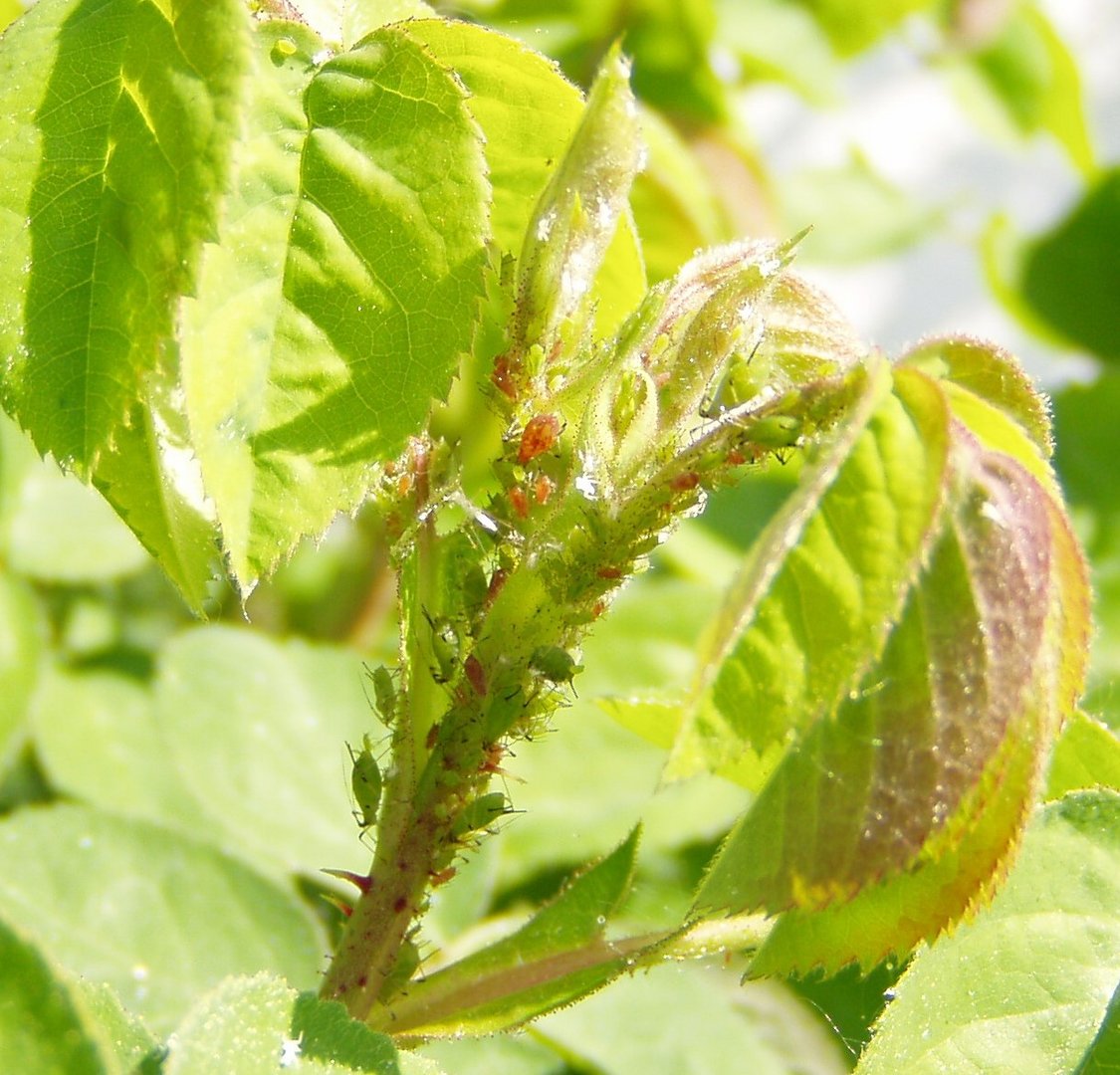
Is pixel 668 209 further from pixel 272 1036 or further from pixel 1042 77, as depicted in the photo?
pixel 1042 77

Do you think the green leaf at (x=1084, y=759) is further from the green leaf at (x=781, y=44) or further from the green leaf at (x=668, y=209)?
the green leaf at (x=781, y=44)

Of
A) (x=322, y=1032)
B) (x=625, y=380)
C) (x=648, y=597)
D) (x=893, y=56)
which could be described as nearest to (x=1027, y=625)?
(x=625, y=380)

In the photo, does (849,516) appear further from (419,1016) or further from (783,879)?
(419,1016)

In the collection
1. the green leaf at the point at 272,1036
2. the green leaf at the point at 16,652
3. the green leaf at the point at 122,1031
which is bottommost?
the green leaf at the point at 16,652

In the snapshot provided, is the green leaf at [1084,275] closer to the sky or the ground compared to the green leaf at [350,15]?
closer to the ground

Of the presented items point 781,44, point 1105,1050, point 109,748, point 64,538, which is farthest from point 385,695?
point 781,44

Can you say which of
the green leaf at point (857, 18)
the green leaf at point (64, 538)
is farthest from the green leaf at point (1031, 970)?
the green leaf at point (857, 18)
